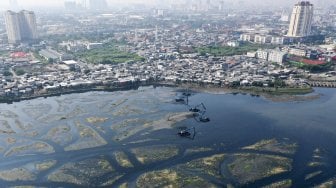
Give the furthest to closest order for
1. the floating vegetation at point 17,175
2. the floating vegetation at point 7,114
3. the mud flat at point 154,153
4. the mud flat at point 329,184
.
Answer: the floating vegetation at point 7,114
the mud flat at point 154,153
the floating vegetation at point 17,175
the mud flat at point 329,184

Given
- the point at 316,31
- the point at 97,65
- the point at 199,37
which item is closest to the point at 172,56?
the point at 97,65

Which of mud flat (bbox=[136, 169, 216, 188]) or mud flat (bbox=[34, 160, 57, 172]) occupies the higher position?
mud flat (bbox=[136, 169, 216, 188])

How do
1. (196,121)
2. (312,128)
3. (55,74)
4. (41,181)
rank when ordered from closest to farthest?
1. (41,181)
2. (312,128)
3. (196,121)
4. (55,74)

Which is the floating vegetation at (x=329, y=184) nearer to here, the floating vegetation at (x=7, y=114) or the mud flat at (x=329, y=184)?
the mud flat at (x=329, y=184)

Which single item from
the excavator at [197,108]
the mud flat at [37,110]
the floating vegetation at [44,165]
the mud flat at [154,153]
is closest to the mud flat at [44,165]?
the floating vegetation at [44,165]

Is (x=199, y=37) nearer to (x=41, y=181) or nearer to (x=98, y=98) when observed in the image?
(x=98, y=98)

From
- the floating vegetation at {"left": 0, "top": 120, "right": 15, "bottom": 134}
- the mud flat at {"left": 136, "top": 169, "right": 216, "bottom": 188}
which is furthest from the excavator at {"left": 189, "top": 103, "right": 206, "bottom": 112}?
the floating vegetation at {"left": 0, "top": 120, "right": 15, "bottom": 134}

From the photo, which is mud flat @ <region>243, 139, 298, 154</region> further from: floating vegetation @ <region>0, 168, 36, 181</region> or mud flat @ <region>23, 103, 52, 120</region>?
mud flat @ <region>23, 103, 52, 120</region>
